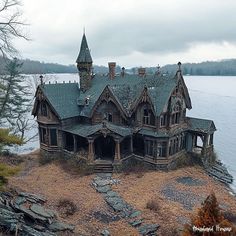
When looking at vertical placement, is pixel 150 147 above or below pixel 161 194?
above

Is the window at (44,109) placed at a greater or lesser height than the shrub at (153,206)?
greater

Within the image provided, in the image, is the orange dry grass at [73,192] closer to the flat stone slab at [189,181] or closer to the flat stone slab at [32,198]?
the flat stone slab at [32,198]

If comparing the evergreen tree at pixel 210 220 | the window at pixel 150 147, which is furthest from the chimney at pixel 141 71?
the evergreen tree at pixel 210 220

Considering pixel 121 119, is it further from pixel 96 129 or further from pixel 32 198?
pixel 32 198

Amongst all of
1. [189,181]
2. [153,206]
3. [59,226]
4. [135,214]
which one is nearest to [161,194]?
[153,206]

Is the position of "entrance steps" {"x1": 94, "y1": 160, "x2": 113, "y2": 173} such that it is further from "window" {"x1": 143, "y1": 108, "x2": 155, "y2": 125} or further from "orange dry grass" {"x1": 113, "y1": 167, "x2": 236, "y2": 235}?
"window" {"x1": 143, "y1": 108, "x2": 155, "y2": 125}
